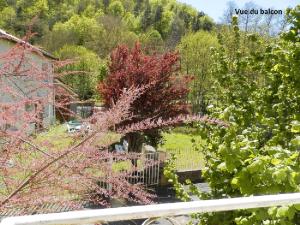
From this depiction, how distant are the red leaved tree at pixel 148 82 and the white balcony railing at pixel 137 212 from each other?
9.77m

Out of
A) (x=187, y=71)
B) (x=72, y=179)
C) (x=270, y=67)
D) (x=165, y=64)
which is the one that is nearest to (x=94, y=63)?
(x=187, y=71)

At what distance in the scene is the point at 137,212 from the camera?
3.47ft

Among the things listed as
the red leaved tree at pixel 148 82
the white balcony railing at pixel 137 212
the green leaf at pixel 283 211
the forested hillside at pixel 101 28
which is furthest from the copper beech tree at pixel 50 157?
the forested hillside at pixel 101 28

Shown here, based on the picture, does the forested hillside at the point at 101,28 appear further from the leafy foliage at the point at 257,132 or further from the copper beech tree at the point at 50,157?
the copper beech tree at the point at 50,157

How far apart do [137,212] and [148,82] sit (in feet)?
34.7

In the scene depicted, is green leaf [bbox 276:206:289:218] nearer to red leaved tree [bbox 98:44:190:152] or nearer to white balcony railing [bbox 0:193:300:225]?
white balcony railing [bbox 0:193:300:225]

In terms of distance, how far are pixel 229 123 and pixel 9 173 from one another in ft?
A: 6.34

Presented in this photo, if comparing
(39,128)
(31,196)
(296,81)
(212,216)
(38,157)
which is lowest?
(212,216)

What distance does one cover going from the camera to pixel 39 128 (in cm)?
310

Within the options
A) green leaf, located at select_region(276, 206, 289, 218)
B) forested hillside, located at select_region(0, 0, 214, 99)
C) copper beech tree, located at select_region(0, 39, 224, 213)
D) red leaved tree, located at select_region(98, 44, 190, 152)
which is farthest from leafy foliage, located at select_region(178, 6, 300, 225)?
forested hillside, located at select_region(0, 0, 214, 99)

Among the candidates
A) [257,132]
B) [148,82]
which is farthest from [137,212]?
[148,82]

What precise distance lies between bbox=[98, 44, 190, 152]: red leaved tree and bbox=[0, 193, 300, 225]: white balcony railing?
9766 millimetres

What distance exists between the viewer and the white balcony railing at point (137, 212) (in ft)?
3.14

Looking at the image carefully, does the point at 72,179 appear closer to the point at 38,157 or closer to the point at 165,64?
the point at 38,157
